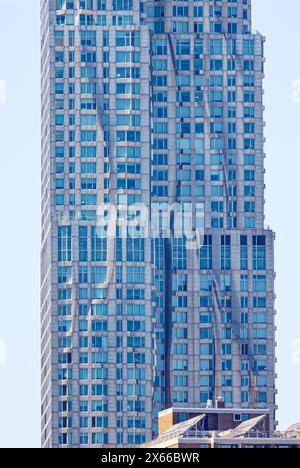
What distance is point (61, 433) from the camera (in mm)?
189250

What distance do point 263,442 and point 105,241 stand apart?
2524 inches

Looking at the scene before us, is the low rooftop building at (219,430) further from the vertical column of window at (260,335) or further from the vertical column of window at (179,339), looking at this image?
the vertical column of window at (260,335)

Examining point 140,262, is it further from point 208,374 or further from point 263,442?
point 263,442

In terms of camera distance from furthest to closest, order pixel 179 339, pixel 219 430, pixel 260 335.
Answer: pixel 260 335 → pixel 179 339 → pixel 219 430

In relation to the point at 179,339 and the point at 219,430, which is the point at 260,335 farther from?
the point at 219,430

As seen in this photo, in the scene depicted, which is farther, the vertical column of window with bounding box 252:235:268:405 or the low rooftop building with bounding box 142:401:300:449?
the vertical column of window with bounding box 252:235:268:405

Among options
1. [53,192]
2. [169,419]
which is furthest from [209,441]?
[53,192]

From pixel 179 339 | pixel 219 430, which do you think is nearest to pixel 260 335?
pixel 179 339

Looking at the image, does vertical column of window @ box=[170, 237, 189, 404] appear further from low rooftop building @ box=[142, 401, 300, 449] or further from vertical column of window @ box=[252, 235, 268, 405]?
low rooftop building @ box=[142, 401, 300, 449]

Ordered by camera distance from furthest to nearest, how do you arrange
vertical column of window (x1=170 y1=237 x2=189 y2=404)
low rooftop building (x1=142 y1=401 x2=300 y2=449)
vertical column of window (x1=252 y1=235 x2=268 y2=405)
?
1. vertical column of window (x1=252 y1=235 x2=268 y2=405)
2. vertical column of window (x1=170 y1=237 x2=189 y2=404)
3. low rooftop building (x1=142 y1=401 x2=300 y2=449)

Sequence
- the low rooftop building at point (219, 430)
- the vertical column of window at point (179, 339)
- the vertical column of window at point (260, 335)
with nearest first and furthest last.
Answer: the low rooftop building at point (219, 430) → the vertical column of window at point (179, 339) → the vertical column of window at point (260, 335)

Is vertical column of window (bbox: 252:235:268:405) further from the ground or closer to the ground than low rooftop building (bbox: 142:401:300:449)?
further from the ground

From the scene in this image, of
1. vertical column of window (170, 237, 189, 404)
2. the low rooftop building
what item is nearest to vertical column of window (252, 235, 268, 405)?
vertical column of window (170, 237, 189, 404)

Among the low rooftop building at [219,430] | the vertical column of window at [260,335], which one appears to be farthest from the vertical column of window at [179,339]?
the low rooftop building at [219,430]
